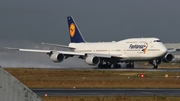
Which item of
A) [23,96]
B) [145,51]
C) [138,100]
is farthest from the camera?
[145,51]

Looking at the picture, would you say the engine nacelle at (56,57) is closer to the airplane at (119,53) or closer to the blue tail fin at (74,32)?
the airplane at (119,53)

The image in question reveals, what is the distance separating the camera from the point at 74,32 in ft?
301

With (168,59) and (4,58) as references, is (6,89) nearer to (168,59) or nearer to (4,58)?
(168,59)

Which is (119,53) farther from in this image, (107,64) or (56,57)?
(56,57)

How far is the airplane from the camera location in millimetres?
74750

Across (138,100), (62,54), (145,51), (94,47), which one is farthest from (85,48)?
(138,100)

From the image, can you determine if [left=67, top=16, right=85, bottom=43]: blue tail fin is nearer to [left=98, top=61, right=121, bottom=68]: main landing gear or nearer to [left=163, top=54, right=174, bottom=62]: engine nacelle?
[left=98, top=61, right=121, bottom=68]: main landing gear

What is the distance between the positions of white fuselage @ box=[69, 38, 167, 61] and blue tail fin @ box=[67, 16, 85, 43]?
6.21m

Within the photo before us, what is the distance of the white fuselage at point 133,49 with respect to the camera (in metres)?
74.4

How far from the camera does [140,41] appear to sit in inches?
3007

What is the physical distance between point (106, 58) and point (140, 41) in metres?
6.86

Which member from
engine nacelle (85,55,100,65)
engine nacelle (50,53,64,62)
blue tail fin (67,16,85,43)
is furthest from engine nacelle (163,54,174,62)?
engine nacelle (50,53,64,62)

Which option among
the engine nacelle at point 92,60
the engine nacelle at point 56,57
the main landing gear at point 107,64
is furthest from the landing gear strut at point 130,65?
the engine nacelle at point 56,57

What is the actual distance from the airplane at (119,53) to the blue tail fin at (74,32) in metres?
3.26
